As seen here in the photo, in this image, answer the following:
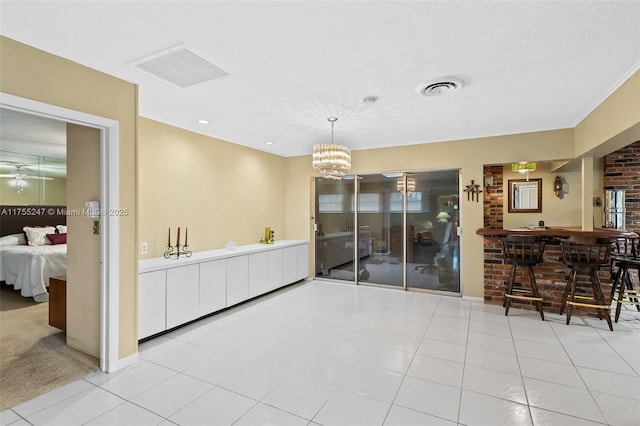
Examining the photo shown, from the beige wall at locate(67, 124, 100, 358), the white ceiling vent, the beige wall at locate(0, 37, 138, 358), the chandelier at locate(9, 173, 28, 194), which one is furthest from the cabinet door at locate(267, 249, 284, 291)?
the chandelier at locate(9, 173, 28, 194)

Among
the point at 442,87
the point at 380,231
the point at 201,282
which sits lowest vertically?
the point at 201,282

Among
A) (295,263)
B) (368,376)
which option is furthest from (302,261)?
(368,376)

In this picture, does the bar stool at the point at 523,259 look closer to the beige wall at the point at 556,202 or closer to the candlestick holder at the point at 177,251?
the beige wall at the point at 556,202

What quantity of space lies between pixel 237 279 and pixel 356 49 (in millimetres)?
3357

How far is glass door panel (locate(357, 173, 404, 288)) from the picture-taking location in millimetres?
5445

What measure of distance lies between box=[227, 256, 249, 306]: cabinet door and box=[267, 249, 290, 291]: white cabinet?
1.73ft

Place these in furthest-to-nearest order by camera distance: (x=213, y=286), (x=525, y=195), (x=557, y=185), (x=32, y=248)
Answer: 1. (x=525, y=195)
2. (x=557, y=185)
3. (x=32, y=248)
4. (x=213, y=286)

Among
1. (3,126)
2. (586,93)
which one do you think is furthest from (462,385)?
(3,126)

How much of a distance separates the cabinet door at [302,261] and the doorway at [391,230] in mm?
233

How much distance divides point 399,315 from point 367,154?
9.62ft

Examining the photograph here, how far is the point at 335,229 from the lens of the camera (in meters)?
6.00

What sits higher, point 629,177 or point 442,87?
point 442,87

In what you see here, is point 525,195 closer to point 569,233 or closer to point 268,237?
point 569,233

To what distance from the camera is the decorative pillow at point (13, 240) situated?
5.26 m
